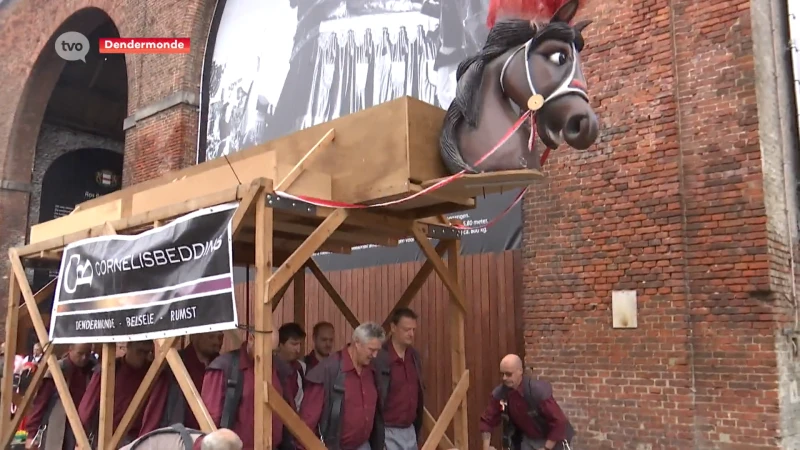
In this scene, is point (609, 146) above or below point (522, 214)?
above

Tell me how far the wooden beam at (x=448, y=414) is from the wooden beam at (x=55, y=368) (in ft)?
9.71

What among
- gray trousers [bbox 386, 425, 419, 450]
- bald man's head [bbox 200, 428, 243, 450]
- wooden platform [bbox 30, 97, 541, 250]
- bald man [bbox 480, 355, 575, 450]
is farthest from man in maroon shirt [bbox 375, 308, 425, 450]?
bald man's head [bbox 200, 428, 243, 450]

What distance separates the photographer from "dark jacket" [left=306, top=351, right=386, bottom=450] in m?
5.00

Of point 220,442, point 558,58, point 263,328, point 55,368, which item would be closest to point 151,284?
point 263,328

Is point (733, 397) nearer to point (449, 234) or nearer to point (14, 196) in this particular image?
point (449, 234)

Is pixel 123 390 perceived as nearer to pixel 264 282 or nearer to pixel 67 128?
pixel 264 282

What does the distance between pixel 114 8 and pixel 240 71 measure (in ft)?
14.5

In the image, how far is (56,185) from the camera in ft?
60.8

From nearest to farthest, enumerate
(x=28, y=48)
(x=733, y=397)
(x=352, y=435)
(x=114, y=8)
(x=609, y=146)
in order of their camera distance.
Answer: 1. (x=352, y=435)
2. (x=733, y=397)
3. (x=609, y=146)
4. (x=114, y=8)
5. (x=28, y=48)

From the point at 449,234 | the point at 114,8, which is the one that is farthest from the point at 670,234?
the point at 114,8

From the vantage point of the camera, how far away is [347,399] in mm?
5109

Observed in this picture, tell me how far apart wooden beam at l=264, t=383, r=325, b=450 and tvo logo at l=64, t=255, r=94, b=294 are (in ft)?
8.32

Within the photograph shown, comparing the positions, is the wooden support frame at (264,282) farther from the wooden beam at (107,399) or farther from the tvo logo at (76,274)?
the tvo logo at (76,274)

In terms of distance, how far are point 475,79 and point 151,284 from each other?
294 centimetres
